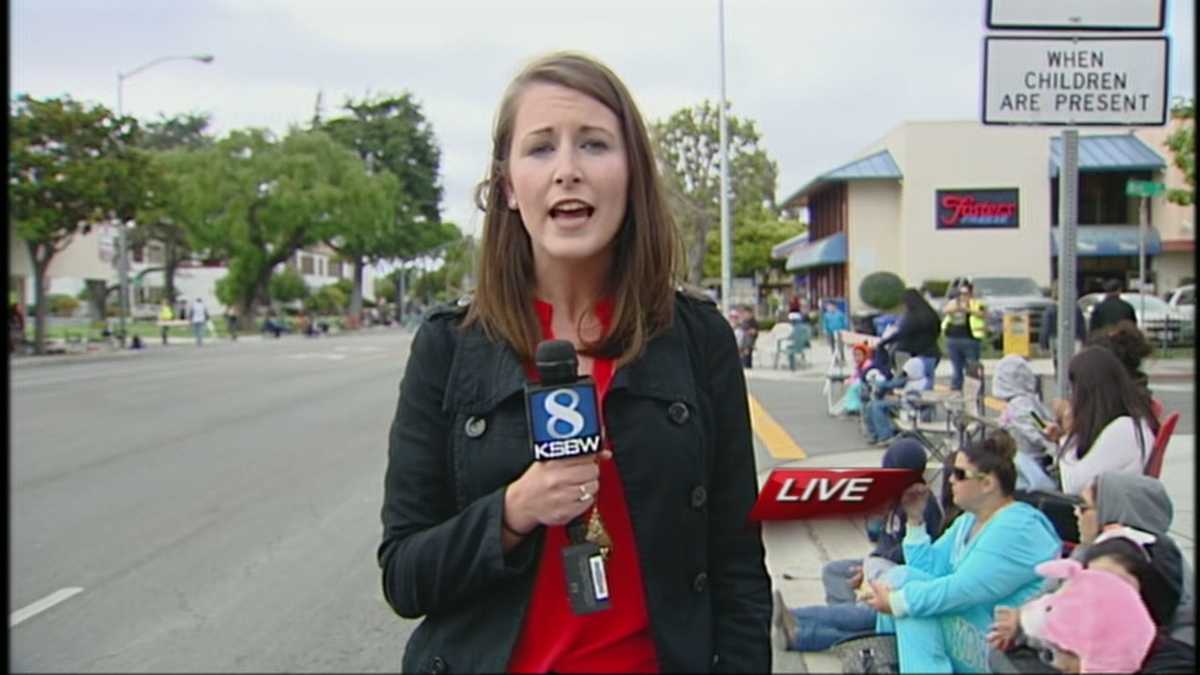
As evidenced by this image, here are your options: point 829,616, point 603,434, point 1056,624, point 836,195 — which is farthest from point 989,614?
point 836,195

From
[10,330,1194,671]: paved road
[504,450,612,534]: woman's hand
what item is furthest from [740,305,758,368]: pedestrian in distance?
[504,450,612,534]: woman's hand

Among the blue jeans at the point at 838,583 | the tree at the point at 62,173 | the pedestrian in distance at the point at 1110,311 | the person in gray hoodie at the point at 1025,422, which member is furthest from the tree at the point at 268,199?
the blue jeans at the point at 838,583

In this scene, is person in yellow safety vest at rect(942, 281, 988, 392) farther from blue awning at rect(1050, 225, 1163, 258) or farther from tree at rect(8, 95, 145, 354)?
tree at rect(8, 95, 145, 354)

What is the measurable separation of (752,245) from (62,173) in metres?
36.3

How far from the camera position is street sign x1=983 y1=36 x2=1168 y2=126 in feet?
12.3

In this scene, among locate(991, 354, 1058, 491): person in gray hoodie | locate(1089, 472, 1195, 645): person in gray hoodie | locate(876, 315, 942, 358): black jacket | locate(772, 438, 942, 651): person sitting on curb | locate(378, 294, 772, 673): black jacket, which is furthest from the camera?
locate(876, 315, 942, 358): black jacket

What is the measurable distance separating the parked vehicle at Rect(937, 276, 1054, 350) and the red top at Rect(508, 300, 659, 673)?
2172 centimetres

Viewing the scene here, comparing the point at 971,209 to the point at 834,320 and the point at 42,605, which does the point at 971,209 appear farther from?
the point at 834,320

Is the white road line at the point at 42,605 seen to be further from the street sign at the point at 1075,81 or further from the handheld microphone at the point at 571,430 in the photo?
the street sign at the point at 1075,81

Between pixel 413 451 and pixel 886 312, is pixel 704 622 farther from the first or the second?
pixel 886 312

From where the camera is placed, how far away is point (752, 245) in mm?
57156

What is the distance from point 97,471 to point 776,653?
7.26 meters

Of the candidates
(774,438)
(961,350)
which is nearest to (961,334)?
(961,350)

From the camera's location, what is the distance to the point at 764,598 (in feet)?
5.90
